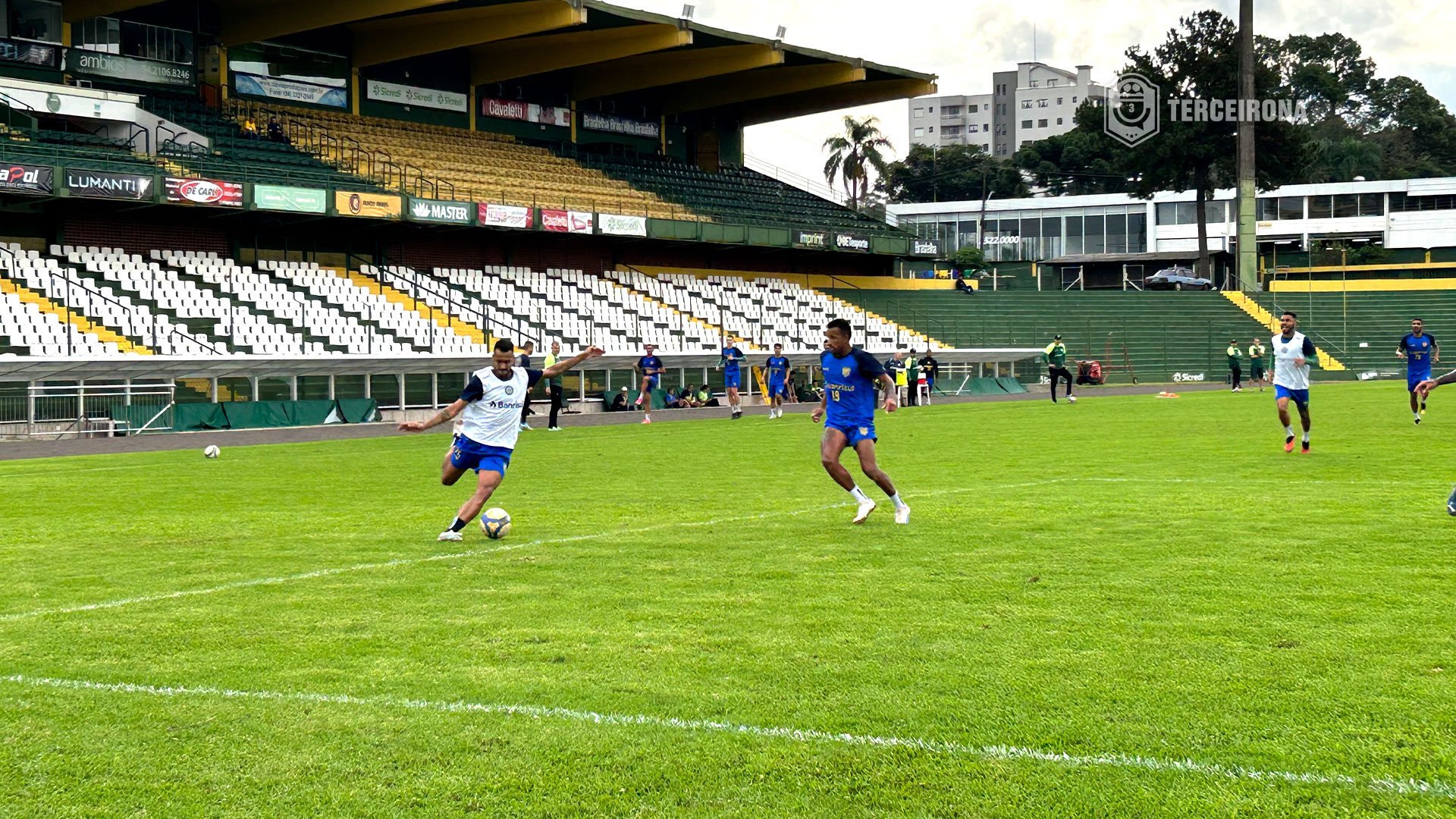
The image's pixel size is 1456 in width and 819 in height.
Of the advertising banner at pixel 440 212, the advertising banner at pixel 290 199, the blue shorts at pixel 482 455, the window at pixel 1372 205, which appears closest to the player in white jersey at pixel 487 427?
the blue shorts at pixel 482 455

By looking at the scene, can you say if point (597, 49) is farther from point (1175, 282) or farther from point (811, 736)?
point (811, 736)

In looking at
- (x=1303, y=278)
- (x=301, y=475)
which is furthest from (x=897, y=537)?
(x=1303, y=278)

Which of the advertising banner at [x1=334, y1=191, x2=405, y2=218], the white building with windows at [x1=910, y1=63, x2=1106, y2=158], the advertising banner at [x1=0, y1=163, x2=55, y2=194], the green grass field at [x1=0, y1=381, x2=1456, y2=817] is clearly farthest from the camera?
the white building with windows at [x1=910, y1=63, x2=1106, y2=158]

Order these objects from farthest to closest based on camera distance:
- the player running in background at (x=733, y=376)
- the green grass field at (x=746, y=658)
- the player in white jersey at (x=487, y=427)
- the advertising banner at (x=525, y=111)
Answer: the advertising banner at (x=525, y=111), the player running in background at (x=733, y=376), the player in white jersey at (x=487, y=427), the green grass field at (x=746, y=658)

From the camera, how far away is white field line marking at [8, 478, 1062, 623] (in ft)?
29.6

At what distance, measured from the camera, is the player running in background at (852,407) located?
12.8 meters

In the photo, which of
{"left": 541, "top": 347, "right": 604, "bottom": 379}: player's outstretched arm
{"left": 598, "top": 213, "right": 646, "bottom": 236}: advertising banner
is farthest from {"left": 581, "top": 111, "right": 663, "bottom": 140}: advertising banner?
{"left": 541, "top": 347, "right": 604, "bottom": 379}: player's outstretched arm

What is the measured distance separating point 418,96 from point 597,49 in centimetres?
754

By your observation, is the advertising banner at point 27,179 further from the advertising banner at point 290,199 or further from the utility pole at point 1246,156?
the utility pole at point 1246,156

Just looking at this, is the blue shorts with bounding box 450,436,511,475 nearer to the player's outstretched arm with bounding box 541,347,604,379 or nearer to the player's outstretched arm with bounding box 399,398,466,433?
the player's outstretched arm with bounding box 399,398,466,433

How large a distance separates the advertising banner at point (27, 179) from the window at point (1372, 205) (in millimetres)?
84938

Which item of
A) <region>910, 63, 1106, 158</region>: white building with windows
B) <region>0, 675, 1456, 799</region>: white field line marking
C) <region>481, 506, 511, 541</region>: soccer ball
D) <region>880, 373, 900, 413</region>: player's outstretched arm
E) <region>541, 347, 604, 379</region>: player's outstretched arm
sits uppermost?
<region>910, 63, 1106, 158</region>: white building with windows

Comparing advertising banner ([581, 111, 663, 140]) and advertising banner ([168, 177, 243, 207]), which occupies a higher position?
advertising banner ([581, 111, 663, 140])

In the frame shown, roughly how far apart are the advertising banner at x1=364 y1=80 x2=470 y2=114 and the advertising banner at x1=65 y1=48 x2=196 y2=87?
7576 mm
